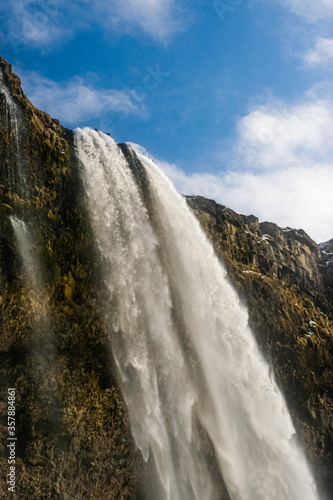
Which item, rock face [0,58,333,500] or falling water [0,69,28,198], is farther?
falling water [0,69,28,198]

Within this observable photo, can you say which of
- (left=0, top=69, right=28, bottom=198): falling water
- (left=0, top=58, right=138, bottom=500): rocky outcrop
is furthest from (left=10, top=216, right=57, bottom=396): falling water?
(left=0, top=69, right=28, bottom=198): falling water

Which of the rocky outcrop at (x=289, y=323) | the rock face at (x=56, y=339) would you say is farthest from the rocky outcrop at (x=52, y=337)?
the rocky outcrop at (x=289, y=323)

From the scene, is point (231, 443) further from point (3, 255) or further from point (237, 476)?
point (3, 255)

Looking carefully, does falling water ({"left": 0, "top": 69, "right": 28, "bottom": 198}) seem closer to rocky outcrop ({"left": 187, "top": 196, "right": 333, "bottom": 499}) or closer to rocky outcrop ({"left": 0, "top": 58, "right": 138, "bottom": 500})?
rocky outcrop ({"left": 0, "top": 58, "right": 138, "bottom": 500})

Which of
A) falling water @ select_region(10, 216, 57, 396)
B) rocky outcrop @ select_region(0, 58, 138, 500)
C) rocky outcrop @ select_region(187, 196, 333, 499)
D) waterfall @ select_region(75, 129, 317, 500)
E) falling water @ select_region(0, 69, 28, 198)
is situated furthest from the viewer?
rocky outcrop @ select_region(187, 196, 333, 499)

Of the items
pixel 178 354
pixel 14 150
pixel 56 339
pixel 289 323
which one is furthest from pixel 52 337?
pixel 289 323

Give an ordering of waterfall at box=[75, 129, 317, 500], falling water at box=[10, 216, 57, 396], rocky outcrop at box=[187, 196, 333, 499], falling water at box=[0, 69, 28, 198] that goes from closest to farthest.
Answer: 1. falling water at box=[10, 216, 57, 396]
2. falling water at box=[0, 69, 28, 198]
3. waterfall at box=[75, 129, 317, 500]
4. rocky outcrop at box=[187, 196, 333, 499]

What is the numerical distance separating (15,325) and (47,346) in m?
2.01

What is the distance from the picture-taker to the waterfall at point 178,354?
58.7 ft

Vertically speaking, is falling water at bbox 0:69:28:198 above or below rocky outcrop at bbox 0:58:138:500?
above

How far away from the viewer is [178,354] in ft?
66.8

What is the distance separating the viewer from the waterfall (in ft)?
58.7

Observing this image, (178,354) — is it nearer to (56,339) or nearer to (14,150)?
(56,339)

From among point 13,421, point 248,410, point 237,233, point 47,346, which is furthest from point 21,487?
point 237,233
